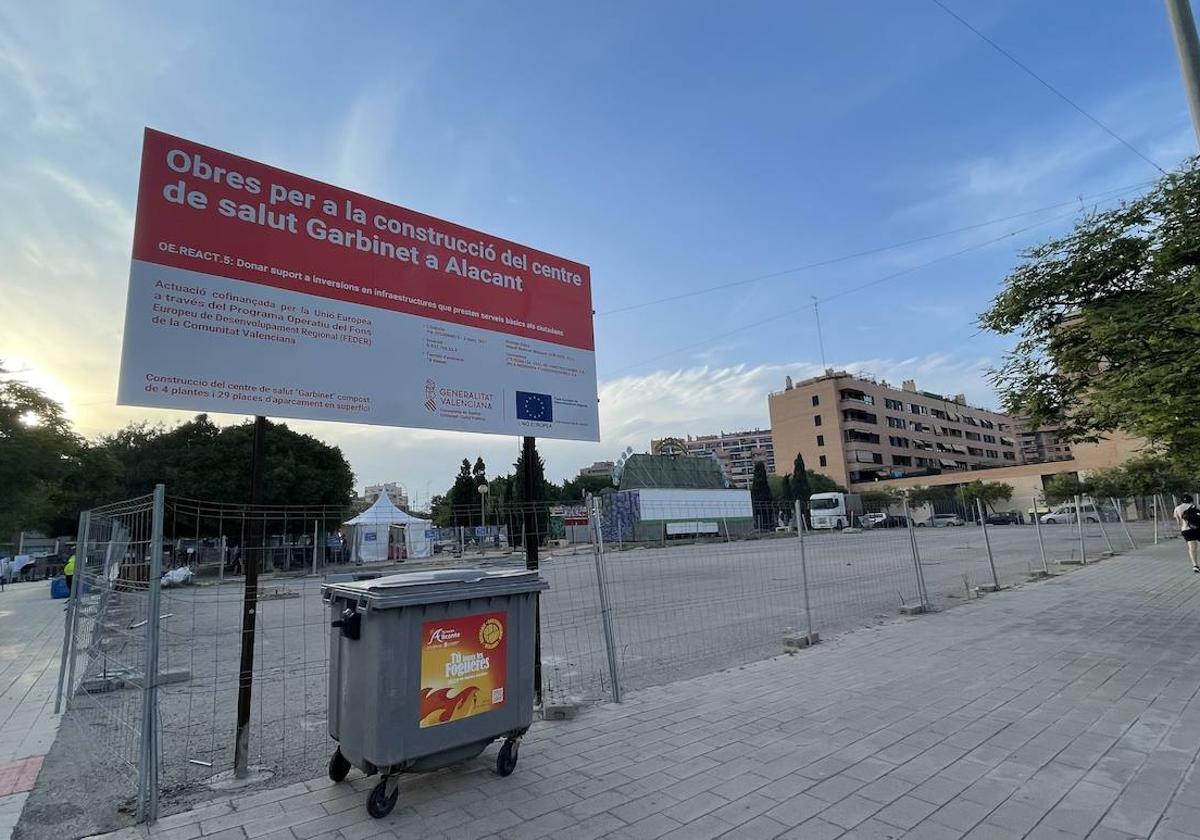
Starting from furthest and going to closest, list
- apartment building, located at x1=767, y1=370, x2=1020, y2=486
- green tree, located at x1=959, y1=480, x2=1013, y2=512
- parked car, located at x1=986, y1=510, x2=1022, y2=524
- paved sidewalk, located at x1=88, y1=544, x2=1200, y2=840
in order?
apartment building, located at x1=767, y1=370, x2=1020, y2=486
green tree, located at x1=959, y1=480, x2=1013, y2=512
parked car, located at x1=986, y1=510, x2=1022, y2=524
paved sidewalk, located at x1=88, y1=544, x2=1200, y2=840

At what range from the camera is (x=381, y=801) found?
3.37 meters

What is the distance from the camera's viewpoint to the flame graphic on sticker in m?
3.59

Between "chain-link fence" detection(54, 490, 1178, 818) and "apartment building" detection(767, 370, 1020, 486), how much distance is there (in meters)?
73.8

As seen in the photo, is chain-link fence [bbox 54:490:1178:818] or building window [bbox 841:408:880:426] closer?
chain-link fence [bbox 54:490:1178:818]

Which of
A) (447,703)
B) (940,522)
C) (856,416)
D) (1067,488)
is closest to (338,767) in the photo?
(447,703)

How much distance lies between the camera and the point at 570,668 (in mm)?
7594

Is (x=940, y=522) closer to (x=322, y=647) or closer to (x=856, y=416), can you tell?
(x=856, y=416)

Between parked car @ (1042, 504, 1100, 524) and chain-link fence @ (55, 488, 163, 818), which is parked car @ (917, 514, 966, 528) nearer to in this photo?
parked car @ (1042, 504, 1100, 524)

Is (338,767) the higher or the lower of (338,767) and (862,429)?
the lower

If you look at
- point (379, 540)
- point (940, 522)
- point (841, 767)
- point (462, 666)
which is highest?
point (379, 540)

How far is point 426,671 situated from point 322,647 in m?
7.70

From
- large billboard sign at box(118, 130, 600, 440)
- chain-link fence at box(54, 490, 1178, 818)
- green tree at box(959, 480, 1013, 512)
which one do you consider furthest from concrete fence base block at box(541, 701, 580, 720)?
green tree at box(959, 480, 1013, 512)

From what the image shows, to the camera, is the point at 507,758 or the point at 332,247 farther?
the point at 332,247

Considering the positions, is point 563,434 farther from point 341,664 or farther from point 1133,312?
point 1133,312
